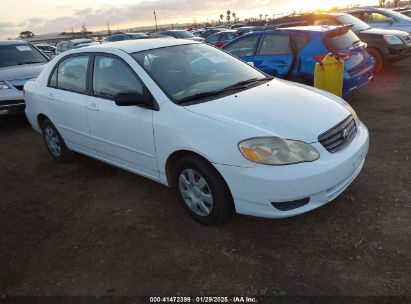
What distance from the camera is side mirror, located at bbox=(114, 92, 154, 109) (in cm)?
336

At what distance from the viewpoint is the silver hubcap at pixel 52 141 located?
521cm

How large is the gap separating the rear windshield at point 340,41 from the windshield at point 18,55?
20.5 ft

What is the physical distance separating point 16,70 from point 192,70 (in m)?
5.38

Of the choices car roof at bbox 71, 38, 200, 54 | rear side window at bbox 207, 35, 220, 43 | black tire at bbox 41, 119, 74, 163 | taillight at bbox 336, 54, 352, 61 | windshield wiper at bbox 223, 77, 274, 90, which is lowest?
black tire at bbox 41, 119, 74, 163

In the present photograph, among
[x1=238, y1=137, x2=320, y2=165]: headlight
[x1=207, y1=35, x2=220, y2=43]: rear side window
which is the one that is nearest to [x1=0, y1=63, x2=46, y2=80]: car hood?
[x1=238, y1=137, x2=320, y2=165]: headlight

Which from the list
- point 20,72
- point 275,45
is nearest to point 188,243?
point 275,45

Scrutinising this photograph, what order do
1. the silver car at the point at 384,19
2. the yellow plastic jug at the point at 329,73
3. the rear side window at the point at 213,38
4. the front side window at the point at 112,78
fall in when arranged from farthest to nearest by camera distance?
the rear side window at the point at 213,38 < the silver car at the point at 384,19 < the yellow plastic jug at the point at 329,73 < the front side window at the point at 112,78

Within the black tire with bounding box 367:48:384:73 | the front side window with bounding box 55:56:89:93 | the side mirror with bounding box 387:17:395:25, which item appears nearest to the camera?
the front side window with bounding box 55:56:89:93

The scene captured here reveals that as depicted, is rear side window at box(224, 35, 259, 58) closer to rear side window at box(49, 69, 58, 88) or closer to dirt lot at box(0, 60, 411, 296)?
dirt lot at box(0, 60, 411, 296)

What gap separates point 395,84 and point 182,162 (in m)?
7.06

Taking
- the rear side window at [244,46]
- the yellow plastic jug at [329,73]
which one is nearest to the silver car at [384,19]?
the rear side window at [244,46]

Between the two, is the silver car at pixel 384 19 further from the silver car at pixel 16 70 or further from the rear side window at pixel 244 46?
the silver car at pixel 16 70

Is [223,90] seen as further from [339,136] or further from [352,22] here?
[352,22]

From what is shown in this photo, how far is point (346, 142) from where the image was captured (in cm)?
325
